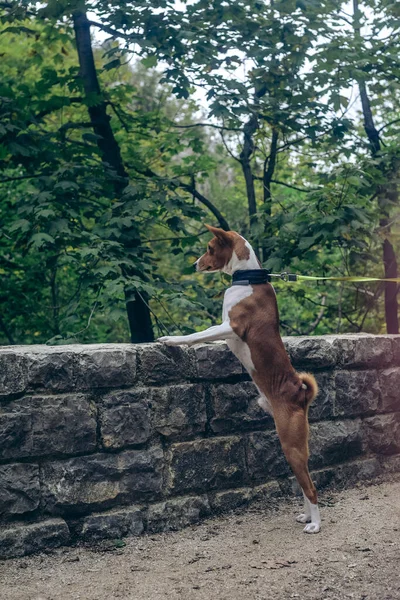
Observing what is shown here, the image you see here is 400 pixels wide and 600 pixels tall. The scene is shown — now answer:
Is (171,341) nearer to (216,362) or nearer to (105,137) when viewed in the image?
(216,362)

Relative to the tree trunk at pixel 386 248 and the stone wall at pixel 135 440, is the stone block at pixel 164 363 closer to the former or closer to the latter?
the stone wall at pixel 135 440

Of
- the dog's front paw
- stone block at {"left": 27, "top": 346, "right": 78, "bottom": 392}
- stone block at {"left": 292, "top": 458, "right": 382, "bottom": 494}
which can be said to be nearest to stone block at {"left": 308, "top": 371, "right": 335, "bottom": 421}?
stone block at {"left": 292, "top": 458, "right": 382, "bottom": 494}

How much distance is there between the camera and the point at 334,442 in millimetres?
5371

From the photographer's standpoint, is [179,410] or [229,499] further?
[229,499]

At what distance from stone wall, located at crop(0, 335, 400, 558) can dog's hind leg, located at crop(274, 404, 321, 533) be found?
0.56 metres

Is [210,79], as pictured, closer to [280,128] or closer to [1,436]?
[280,128]

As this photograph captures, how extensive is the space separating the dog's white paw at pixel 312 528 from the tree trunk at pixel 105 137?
13.5ft

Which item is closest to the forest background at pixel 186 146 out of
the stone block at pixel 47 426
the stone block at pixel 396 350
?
the stone block at pixel 396 350

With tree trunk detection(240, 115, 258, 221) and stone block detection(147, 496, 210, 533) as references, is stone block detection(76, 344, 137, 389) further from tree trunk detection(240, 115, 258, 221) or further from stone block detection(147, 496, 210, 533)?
tree trunk detection(240, 115, 258, 221)

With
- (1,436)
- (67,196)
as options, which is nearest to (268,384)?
(1,436)

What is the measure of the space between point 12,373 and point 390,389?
3.26 meters

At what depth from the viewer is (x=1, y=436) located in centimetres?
395

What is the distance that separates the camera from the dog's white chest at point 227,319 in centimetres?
448

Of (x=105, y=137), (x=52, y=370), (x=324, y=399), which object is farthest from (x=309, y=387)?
(x=105, y=137)
